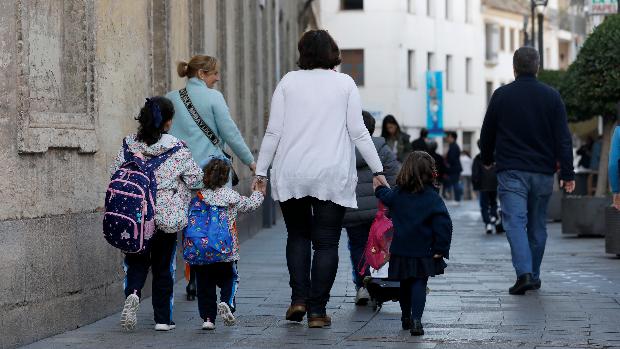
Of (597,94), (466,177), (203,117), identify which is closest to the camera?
(203,117)

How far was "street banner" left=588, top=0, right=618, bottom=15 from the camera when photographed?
3053 centimetres

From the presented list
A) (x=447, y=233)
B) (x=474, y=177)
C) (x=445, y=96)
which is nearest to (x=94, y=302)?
(x=447, y=233)

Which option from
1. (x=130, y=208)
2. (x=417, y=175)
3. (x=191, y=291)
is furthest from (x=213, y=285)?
(x=191, y=291)

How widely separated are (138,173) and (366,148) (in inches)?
57.9

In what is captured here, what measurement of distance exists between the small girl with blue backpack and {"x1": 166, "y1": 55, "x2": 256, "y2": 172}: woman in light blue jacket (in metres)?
1.48

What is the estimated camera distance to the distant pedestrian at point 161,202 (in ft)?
33.0

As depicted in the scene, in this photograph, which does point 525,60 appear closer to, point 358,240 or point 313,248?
point 358,240

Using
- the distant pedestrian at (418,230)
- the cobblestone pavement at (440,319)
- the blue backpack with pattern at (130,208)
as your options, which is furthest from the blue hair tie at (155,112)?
the distant pedestrian at (418,230)

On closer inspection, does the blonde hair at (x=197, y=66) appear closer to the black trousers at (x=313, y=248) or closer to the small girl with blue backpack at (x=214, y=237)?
the small girl with blue backpack at (x=214, y=237)

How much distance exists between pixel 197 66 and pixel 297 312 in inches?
99.3

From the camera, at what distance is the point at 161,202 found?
1009 centimetres

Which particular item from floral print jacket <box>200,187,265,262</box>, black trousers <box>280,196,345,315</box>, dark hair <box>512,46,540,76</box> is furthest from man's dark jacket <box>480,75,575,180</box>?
floral print jacket <box>200,187,265,262</box>

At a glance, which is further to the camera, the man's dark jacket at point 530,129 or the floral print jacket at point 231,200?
the man's dark jacket at point 530,129

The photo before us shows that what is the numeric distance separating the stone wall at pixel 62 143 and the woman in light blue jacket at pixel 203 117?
52 cm
